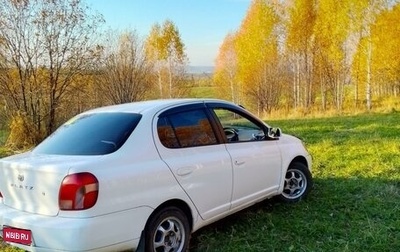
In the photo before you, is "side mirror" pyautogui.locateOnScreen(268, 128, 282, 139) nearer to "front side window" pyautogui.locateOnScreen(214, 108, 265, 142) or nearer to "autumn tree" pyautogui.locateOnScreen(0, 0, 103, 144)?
"front side window" pyautogui.locateOnScreen(214, 108, 265, 142)

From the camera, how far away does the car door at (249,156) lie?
4148mm

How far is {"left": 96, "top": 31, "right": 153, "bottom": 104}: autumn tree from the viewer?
19984 millimetres

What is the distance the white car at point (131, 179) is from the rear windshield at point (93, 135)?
0.01m

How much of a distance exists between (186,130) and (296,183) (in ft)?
7.18

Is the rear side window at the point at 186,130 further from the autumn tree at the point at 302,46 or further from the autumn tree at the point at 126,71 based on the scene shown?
the autumn tree at the point at 302,46

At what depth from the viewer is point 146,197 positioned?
3188 millimetres

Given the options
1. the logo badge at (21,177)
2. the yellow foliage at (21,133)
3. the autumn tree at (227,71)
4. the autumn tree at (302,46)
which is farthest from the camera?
the autumn tree at (227,71)

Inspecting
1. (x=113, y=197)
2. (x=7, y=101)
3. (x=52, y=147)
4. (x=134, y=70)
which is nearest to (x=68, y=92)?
(x=7, y=101)

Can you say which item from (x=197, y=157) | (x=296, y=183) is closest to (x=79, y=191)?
(x=197, y=157)

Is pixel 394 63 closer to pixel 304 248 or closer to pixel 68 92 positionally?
pixel 68 92

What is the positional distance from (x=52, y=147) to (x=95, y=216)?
3.35ft

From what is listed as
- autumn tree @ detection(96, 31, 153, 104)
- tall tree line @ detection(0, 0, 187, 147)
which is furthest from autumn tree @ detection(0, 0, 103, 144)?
autumn tree @ detection(96, 31, 153, 104)

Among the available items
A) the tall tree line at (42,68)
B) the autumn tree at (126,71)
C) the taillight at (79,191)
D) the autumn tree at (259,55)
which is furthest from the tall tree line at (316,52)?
the taillight at (79,191)

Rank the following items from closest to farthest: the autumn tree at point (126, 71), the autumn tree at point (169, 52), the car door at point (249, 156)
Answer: the car door at point (249, 156)
the autumn tree at point (126, 71)
the autumn tree at point (169, 52)
